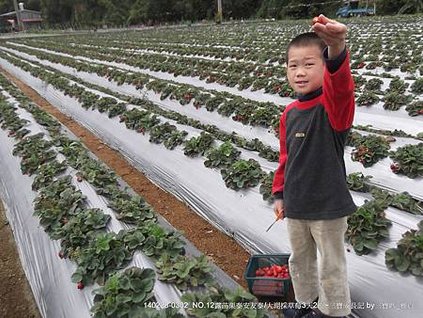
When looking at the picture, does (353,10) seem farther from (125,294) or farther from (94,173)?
(125,294)

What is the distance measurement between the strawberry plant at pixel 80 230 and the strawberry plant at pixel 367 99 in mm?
4737

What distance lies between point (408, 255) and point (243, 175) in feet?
6.46

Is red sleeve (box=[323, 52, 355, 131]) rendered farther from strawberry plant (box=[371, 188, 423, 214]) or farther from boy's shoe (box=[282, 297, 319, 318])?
Result: strawberry plant (box=[371, 188, 423, 214])

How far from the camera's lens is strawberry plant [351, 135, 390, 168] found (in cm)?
439

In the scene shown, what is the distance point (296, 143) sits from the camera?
2.45m

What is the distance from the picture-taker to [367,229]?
123 inches

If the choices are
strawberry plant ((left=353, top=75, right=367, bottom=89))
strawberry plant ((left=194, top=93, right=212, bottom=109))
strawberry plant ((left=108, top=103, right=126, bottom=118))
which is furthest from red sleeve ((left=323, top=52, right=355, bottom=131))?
strawberry plant ((left=108, top=103, right=126, bottom=118))

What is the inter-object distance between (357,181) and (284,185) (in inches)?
61.9

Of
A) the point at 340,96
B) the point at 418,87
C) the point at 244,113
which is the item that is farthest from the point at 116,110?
the point at 340,96

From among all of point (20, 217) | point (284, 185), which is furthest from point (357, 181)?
point (20, 217)

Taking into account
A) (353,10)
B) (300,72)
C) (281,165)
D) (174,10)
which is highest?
(300,72)

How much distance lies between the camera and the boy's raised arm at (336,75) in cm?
186

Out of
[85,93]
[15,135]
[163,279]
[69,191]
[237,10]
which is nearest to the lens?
[163,279]

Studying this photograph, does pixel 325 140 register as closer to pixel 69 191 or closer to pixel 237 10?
pixel 69 191
